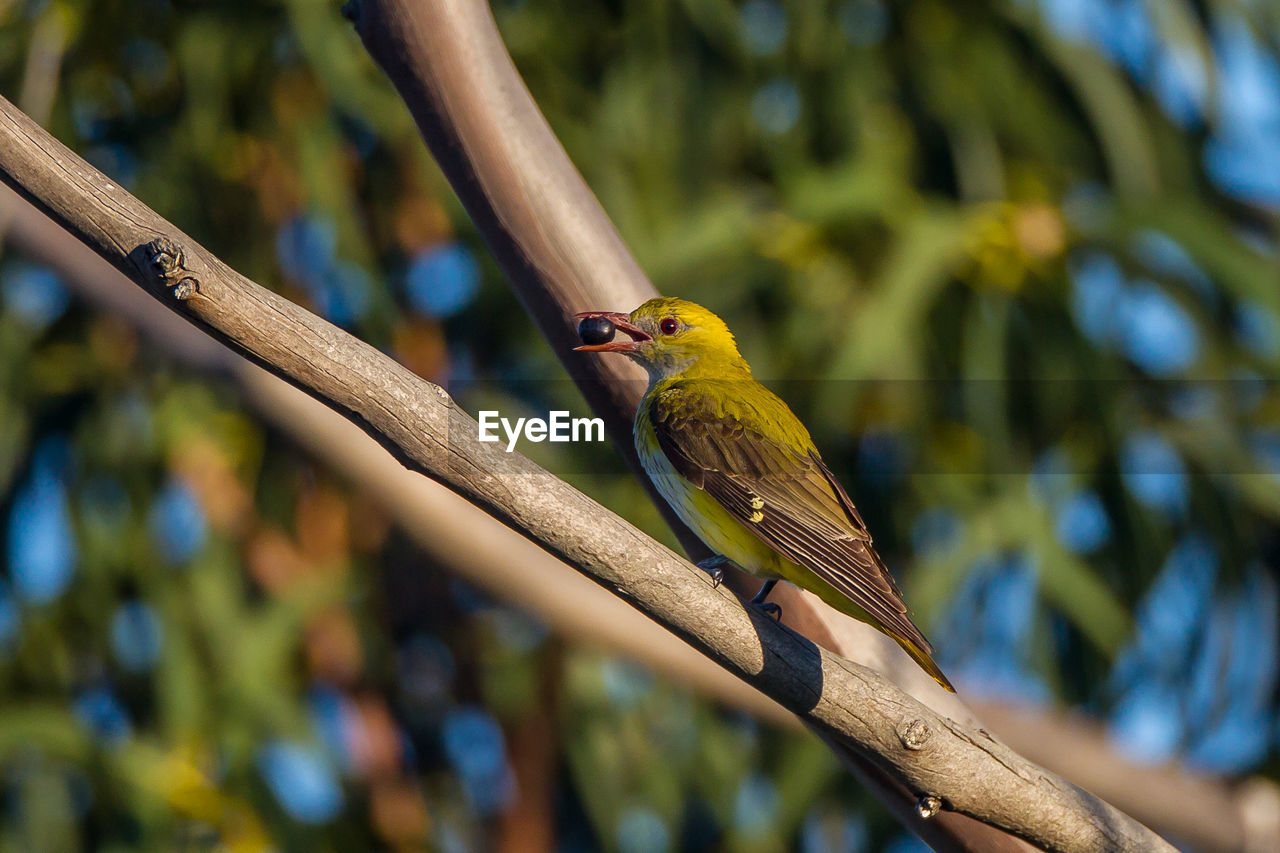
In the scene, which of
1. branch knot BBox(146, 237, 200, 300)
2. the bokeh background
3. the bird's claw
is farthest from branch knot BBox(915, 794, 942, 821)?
the bokeh background

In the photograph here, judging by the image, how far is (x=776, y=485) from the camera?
227 centimetres

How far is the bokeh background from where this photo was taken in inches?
194

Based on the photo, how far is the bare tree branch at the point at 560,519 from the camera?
1544 mm

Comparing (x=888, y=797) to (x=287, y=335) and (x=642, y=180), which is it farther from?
(x=642, y=180)

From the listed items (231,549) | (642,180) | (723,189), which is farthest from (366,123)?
(231,549)

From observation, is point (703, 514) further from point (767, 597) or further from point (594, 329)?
point (594, 329)

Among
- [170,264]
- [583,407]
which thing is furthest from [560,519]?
[583,407]

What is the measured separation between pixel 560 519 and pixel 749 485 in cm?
64

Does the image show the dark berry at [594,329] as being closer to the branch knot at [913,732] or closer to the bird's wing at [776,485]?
the bird's wing at [776,485]

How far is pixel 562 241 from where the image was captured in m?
2.25

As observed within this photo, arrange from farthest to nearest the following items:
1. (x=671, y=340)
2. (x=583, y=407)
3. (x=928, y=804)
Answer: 1. (x=583, y=407)
2. (x=671, y=340)
3. (x=928, y=804)

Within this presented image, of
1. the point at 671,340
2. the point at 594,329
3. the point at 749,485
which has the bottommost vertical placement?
the point at 749,485

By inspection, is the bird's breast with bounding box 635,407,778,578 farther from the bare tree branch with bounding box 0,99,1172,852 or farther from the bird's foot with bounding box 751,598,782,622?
the bare tree branch with bounding box 0,99,1172,852

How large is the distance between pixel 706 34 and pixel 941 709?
146 inches
